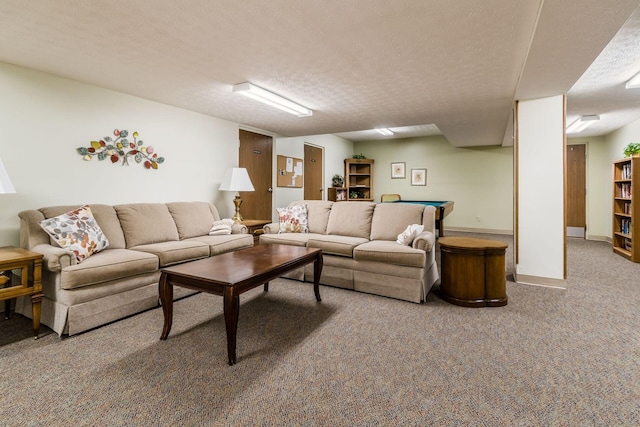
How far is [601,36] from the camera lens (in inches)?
80.7

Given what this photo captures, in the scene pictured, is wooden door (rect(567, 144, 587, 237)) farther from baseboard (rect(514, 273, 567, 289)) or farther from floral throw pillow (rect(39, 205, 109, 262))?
floral throw pillow (rect(39, 205, 109, 262))

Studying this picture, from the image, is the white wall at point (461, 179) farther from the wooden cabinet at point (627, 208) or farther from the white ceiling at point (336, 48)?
the white ceiling at point (336, 48)

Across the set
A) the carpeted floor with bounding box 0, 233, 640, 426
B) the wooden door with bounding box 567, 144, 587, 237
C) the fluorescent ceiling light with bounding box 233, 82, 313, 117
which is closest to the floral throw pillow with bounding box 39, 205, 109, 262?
the carpeted floor with bounding box 0, 233, 640, 426

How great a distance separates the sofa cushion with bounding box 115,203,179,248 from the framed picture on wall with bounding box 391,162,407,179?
620 cm

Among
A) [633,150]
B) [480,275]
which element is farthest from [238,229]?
[633,150]

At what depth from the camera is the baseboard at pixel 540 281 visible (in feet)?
11.0

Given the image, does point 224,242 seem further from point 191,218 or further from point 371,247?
point 371,247

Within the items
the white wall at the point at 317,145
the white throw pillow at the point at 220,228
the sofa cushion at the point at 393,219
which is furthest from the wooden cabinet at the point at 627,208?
the white throw pillow at the point at 220,228

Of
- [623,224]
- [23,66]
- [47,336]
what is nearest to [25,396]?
[47,336]

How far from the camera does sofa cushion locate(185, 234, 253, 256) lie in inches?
133

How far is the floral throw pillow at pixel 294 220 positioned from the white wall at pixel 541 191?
264cm

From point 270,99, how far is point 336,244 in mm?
1875

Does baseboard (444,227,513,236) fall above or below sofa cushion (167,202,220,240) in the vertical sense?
below

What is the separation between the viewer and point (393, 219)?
12.1 feet
